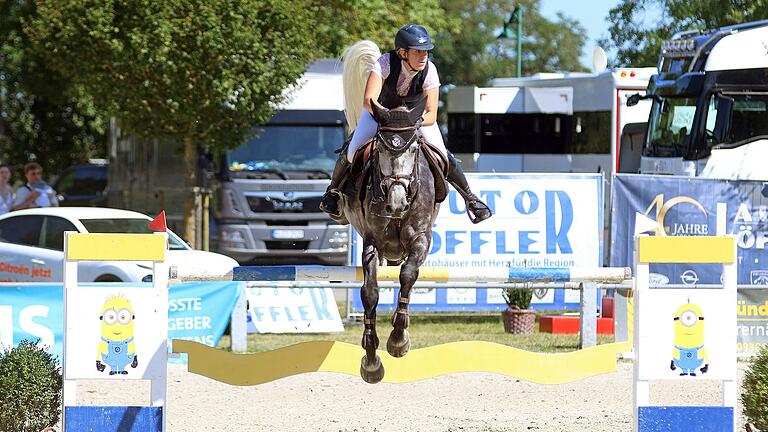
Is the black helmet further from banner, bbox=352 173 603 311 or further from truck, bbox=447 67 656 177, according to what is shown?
truck, bbox=447 67 656 177

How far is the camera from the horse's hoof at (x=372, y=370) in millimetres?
7160

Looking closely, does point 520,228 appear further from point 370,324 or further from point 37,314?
point 370,324

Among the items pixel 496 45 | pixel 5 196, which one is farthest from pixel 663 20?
pixel 496 45

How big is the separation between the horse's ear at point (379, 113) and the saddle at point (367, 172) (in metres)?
0.25

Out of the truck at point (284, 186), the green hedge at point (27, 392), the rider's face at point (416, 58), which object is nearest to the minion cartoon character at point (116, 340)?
the green hedge at point (27, 392)

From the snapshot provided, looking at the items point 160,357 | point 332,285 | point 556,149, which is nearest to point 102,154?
point 556,149

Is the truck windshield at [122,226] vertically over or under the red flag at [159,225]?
under

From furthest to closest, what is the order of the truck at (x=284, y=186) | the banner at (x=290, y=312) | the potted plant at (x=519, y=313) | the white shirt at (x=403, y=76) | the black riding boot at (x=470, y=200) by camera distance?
1. the truck at (x=284, y=186)
2. the potted plant at (x=519, y=313)
3. the banner at (x=290, y=312)
4. the black riding boot at (x=470, y=200)
5. the white shirt at (x=403, y=76)

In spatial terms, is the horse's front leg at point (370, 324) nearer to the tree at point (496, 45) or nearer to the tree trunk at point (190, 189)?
the tree trunk at point (190, 189)

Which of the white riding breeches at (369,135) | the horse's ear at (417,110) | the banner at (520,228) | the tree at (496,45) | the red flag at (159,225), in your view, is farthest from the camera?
the tree at (496,45)

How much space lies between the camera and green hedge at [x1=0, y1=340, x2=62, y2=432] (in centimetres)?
683

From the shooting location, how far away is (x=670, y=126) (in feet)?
58.9

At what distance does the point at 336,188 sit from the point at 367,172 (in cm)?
46

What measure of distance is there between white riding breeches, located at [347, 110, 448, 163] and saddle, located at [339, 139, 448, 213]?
0.05 m
